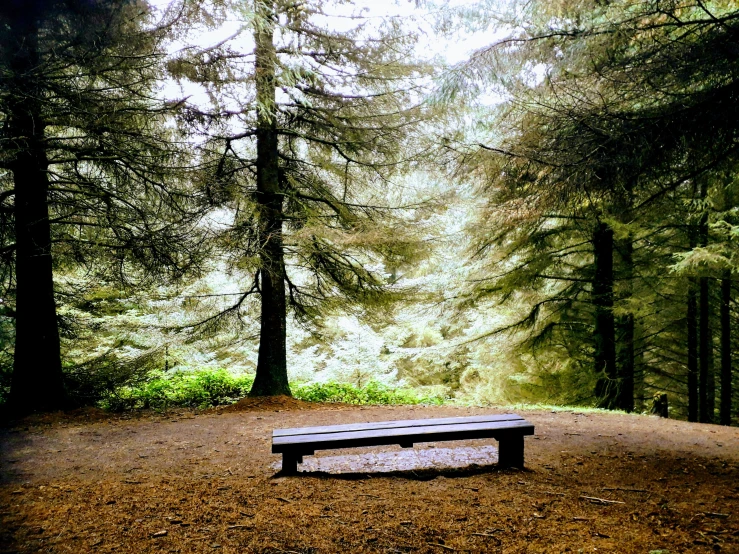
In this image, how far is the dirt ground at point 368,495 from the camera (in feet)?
8.72

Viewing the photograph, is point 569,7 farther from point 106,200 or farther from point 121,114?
point 106,200

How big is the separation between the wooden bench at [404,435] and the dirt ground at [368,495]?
199mm

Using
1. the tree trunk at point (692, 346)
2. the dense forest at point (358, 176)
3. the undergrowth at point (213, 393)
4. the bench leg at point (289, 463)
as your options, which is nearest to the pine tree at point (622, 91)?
the dense forest at point (358, 176)

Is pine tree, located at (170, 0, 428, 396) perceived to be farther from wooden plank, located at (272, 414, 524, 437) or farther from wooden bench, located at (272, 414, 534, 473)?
wooden bench, located at (272, 414, 534, 473)

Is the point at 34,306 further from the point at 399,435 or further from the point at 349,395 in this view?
the point at 399,435

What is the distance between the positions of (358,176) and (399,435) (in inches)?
243

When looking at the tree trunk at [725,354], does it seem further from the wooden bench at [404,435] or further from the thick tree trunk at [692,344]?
the wooden bench at [404,435]

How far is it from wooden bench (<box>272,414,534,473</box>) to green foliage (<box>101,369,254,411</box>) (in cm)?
531

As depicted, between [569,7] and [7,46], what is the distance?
229 inches

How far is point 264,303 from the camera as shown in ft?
27.2

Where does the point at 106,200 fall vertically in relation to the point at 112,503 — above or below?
above

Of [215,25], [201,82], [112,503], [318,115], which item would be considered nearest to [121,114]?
[201,82]

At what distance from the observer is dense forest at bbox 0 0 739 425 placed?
4160mm

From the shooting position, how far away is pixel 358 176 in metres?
8.85
